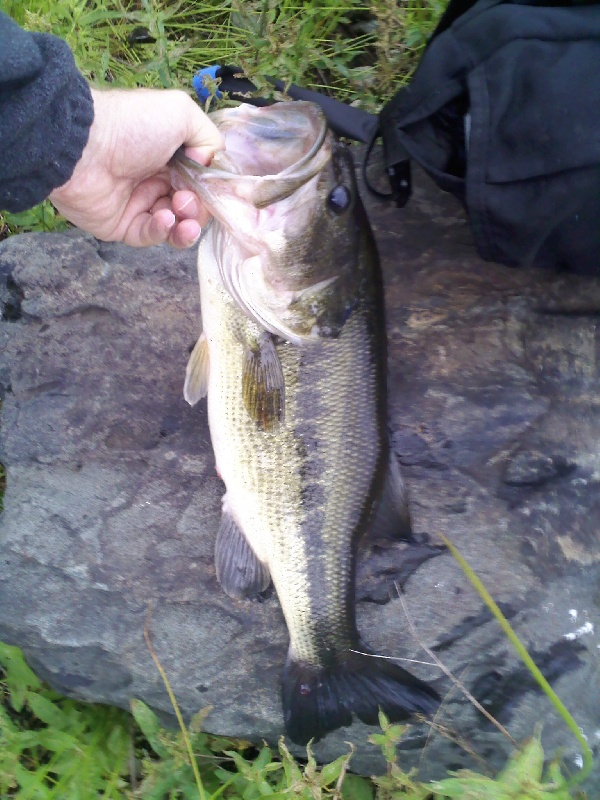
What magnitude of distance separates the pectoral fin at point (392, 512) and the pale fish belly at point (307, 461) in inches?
2.9

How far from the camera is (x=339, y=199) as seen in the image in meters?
2.19

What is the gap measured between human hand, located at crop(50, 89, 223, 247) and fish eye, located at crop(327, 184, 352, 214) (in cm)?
44

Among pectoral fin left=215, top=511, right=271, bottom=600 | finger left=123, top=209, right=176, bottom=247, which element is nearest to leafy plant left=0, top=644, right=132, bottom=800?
pectoral fin left=215, top=511, right=271, bottom=600

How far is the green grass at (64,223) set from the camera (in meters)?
2.45

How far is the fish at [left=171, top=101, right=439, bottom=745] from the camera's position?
217 cm

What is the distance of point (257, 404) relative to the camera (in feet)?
7.72

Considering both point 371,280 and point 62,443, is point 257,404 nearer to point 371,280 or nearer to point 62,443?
point 371,280

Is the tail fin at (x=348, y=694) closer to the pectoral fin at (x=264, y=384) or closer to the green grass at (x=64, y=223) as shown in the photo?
the green grass at (x=64, y=223)

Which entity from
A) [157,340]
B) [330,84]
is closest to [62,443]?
[157,340]

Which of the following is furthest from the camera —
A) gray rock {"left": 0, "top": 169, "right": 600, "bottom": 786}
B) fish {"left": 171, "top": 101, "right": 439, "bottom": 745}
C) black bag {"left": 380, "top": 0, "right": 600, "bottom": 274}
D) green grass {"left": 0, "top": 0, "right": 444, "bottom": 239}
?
green grass {"left": 0, "top": 0, "right": 444, "bottom": 239}

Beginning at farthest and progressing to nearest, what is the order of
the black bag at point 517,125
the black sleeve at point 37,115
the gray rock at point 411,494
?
the gray rock at point 411,494 → the black bag at point 517,125 → the black sleeve at point 37,115

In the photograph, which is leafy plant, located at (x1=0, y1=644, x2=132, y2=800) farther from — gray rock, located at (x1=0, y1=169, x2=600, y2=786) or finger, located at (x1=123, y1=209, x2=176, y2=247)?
finger, located at (x1=123, y1=209, x2=176, y2=247)

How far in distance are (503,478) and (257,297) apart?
4.27ft

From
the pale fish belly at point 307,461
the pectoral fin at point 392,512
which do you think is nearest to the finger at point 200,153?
the pale fish belly at point 307,461
